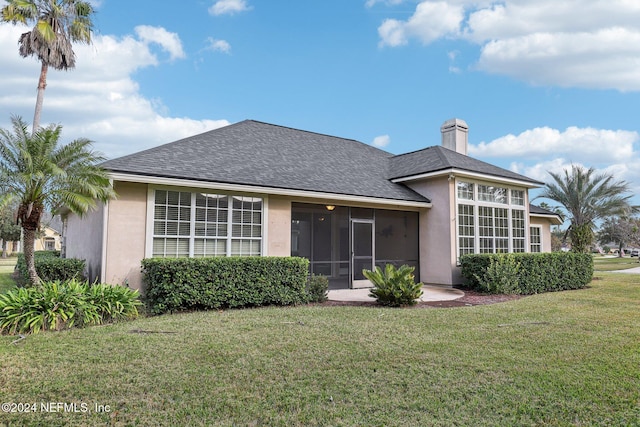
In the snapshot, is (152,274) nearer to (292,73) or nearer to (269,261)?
(269,261)

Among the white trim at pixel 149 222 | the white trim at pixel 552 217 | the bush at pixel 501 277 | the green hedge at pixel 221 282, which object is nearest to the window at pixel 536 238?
the white trim at pixel 552 217

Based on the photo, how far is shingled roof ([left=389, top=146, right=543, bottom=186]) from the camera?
14.6m

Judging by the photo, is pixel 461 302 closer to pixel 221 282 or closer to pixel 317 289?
pixel 317 289

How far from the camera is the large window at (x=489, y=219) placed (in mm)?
14590

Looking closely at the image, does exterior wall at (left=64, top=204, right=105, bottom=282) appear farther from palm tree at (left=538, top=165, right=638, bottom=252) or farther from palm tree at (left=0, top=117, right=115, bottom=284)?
palm tree at (left=538, top=165, right=638, bottom=252)

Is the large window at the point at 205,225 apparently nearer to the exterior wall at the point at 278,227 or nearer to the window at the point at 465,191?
the exterior wall at the point at 278,227

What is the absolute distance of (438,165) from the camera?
1467 centimetres

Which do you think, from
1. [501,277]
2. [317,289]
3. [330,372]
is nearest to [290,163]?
[317,289]

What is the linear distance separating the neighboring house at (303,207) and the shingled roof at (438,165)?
0.08m

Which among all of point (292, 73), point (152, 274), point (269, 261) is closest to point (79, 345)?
point (152, 274)

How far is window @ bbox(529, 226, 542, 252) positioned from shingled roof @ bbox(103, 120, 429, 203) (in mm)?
8490

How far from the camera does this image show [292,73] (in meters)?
16.5

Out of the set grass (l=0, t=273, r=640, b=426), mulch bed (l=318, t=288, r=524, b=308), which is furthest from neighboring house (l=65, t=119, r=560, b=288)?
grass (l=0, t=273, r=640, b=426)

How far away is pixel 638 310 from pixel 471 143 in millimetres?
12157
